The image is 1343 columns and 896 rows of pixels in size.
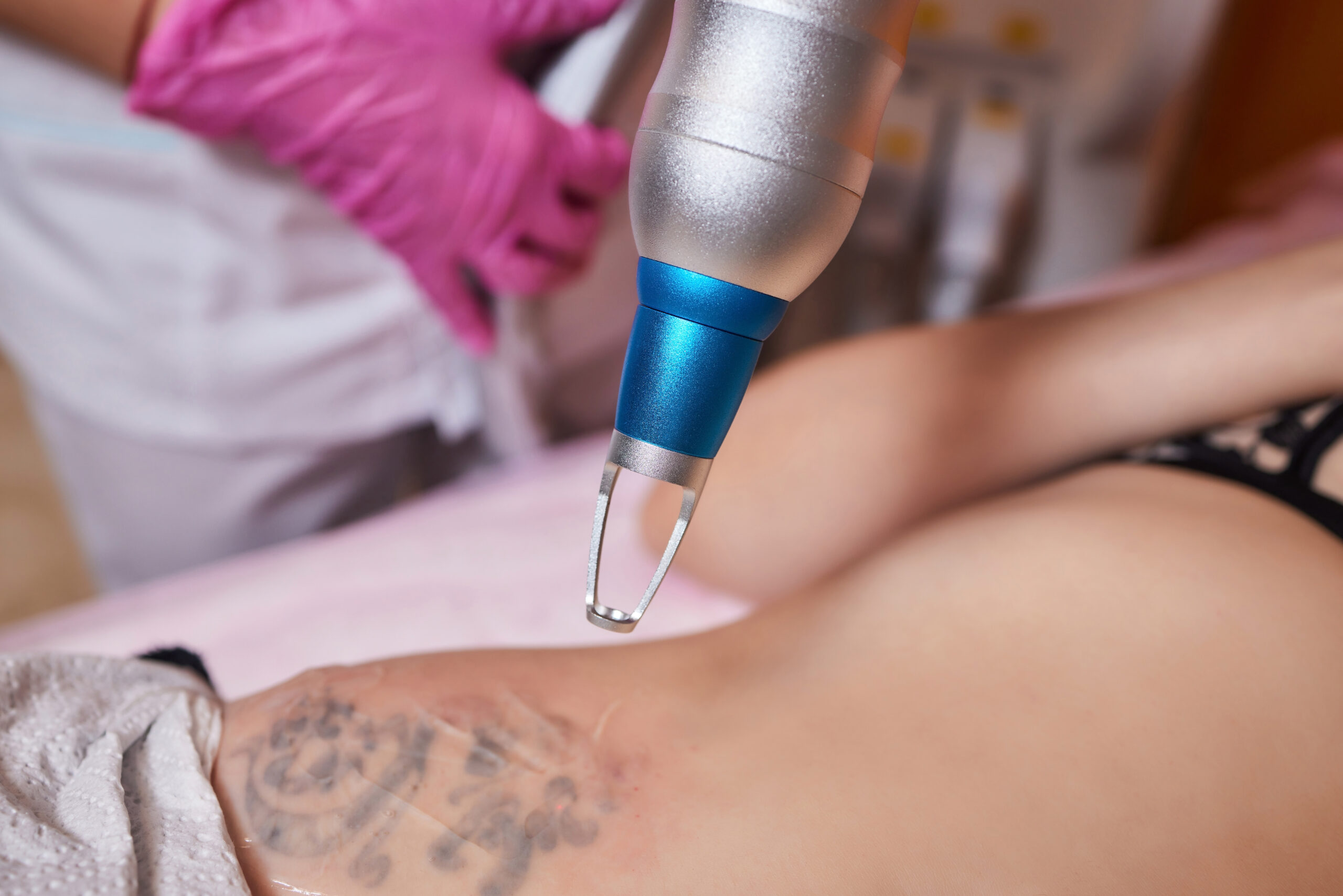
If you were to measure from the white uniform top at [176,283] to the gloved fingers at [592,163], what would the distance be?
203mm

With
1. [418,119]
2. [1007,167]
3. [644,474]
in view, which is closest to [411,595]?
[418,119]

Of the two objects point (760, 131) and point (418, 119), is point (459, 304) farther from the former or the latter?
point (760, 131)

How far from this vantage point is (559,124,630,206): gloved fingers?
89 cm

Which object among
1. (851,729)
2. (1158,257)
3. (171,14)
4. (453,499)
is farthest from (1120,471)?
(1158,257)

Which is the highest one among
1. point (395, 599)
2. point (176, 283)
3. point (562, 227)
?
point (562, 227)

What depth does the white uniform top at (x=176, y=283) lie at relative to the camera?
78cm

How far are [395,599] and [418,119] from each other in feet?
1.40

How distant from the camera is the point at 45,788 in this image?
0.37 meters

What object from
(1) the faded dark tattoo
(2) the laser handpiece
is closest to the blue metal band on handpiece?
(2) the laser handpiece

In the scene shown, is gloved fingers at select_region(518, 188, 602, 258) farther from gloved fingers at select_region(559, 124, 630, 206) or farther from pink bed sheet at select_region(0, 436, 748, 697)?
pink bed sheet at select_region(0, 436, 748, 697)

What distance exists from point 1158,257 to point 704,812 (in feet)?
4.38

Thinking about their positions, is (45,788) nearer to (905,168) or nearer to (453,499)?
(453,499)

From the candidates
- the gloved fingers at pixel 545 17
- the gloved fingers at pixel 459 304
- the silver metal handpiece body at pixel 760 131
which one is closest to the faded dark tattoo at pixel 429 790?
the silver metal handpiece body at pixel 760 131

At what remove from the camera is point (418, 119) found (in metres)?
0.80
